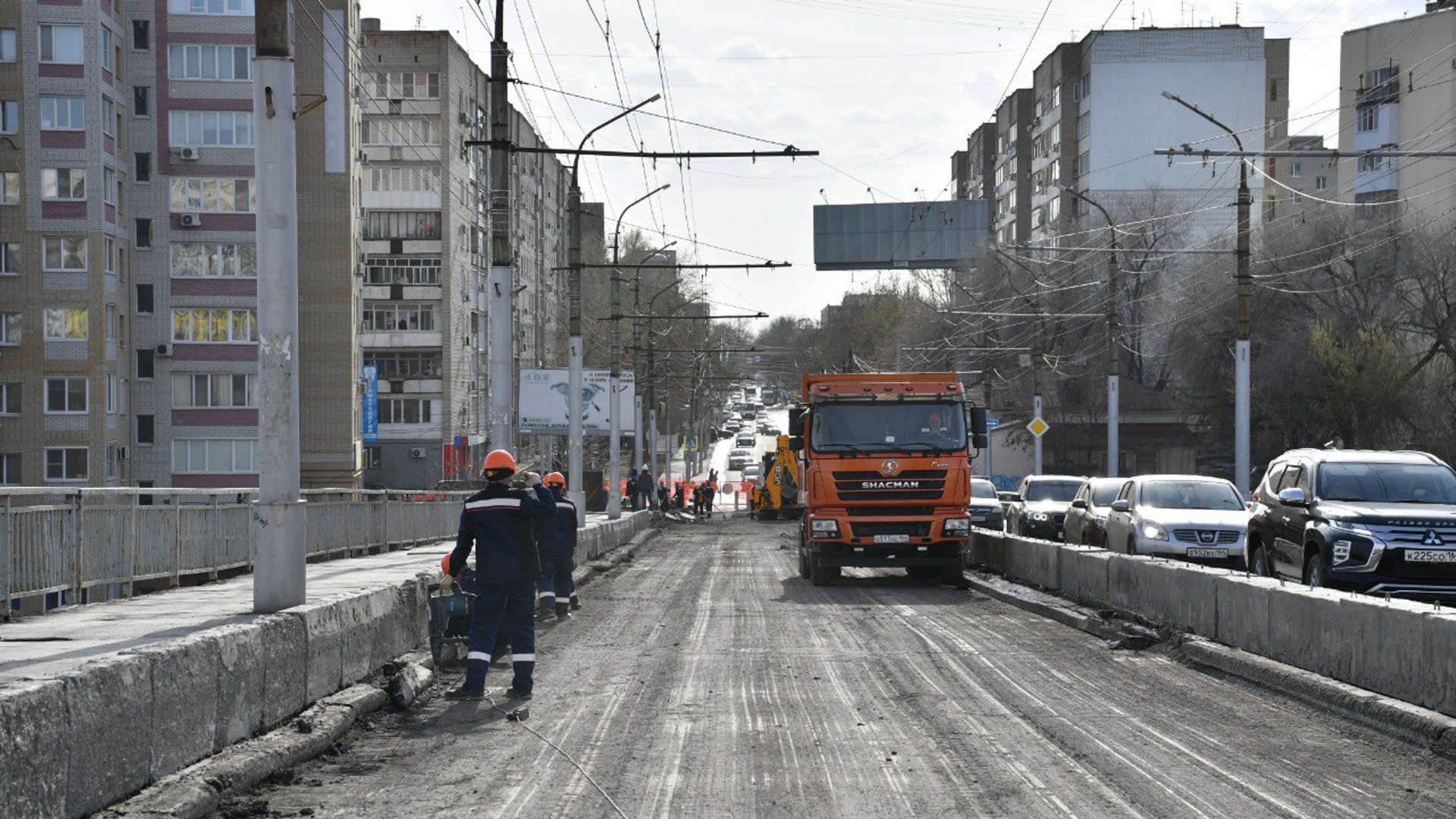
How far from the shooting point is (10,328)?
181 feet

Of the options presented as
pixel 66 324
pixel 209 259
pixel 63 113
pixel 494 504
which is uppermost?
pixel 63 113

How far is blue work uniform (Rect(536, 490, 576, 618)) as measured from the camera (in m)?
17.5

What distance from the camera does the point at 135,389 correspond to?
197ft

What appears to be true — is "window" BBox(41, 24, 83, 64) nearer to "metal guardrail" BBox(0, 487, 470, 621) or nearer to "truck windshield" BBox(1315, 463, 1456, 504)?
"metal guardrail" BBox(0, 487, 470, 621)

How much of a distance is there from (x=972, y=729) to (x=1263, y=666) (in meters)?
3.46

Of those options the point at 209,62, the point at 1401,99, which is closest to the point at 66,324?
the point at 209,62

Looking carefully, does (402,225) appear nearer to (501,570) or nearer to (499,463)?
(499,463)

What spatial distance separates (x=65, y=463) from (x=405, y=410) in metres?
23.9

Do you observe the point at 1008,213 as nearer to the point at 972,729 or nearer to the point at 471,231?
the point at 471,231

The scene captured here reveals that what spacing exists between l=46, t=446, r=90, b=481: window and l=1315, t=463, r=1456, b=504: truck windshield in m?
48.2

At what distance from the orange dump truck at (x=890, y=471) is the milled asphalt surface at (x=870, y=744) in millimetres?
7249

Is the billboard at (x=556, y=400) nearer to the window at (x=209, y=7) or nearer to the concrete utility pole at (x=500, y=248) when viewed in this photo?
the window at (x=209, y=7)

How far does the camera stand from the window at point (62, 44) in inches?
2114

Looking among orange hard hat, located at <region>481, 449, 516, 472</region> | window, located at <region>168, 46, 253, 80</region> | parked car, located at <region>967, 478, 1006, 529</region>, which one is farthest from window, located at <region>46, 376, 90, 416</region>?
orange hard hat, located at <region>481, 449, 516, 472</region>
